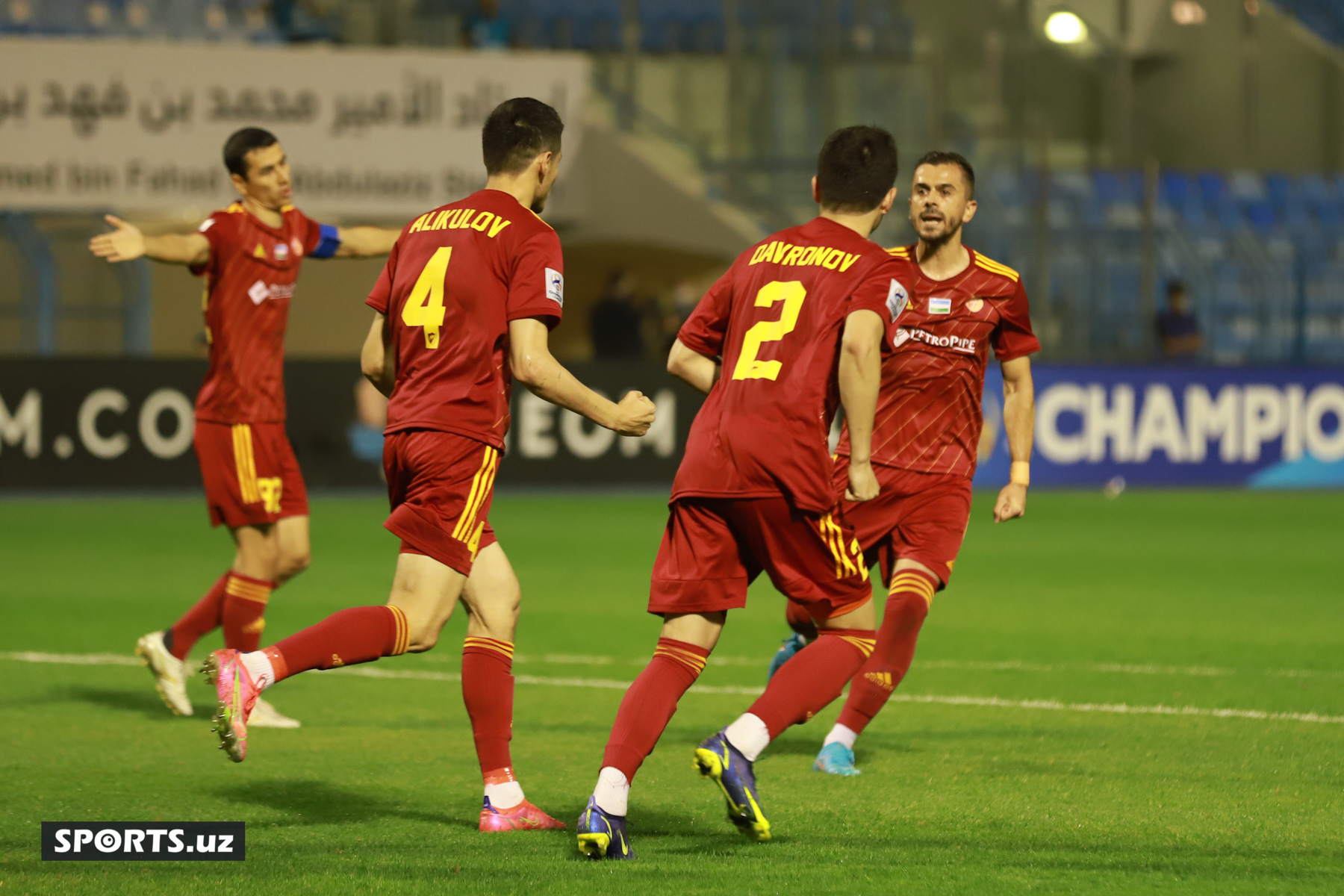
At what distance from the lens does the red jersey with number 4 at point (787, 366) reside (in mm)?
4820

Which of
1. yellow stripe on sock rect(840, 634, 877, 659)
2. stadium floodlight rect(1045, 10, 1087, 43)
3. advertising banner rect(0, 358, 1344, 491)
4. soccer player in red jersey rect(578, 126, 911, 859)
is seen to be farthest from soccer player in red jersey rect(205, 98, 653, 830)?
stadium floodlight rect(1045, 10, 1087, 43)

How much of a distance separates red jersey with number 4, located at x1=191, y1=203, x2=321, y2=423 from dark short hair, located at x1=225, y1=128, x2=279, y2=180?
0.18 meters

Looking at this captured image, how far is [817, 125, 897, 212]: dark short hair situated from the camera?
4938 mm

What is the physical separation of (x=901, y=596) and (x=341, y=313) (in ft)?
54.7

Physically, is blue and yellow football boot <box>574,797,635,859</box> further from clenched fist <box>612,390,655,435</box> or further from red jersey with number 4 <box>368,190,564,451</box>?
red jersey with number 4 <box>368,190,564,451</box>

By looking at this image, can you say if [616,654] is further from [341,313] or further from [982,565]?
[341,313]

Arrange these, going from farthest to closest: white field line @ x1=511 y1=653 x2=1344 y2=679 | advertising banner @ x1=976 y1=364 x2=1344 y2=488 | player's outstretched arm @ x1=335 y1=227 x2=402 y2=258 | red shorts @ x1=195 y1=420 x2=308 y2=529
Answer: advertising banner @ x1=976 y1=364 x2=1344 y2=488
white field line @ x1=511 y1=653 x2=1344 y2=679
red shorts @ x1=195 y1=420 x2=308 y2=529
player's outstretched arm @ x1=335 y1=227 x2=402 y2=258

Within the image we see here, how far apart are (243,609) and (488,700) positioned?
2.15m

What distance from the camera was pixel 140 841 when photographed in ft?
15.8

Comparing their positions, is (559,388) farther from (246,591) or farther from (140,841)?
(246,591)

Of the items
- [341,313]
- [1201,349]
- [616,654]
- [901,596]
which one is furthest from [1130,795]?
[341,313]

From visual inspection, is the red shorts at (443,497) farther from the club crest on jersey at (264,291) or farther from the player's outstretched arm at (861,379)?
the club crest on jersey at (264,291)

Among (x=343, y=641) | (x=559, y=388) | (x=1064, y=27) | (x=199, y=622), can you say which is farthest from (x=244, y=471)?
(x=1064, y=27)

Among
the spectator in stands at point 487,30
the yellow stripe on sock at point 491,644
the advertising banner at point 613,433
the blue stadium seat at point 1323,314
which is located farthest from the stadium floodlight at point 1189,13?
the yellow stripe on sock at point 491,644
